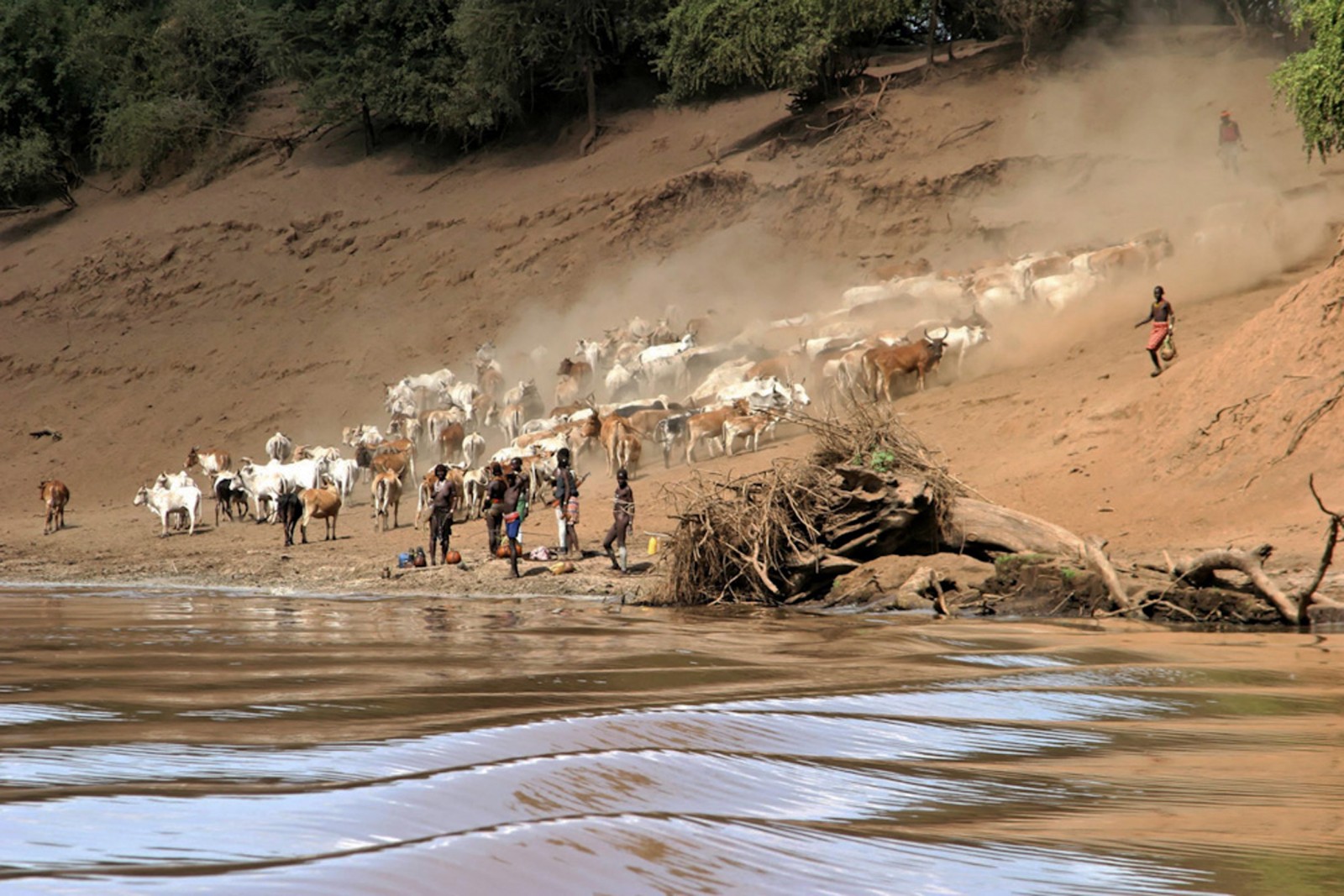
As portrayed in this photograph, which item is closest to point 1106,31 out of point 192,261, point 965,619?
point 192,261

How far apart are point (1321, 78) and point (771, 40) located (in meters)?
22.5

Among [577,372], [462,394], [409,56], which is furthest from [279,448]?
[409,56]

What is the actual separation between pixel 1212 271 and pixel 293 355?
2607cm

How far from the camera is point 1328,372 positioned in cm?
1788

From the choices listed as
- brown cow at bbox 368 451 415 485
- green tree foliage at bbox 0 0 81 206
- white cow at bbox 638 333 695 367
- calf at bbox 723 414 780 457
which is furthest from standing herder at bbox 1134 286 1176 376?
green tree foliage at bbox 0 0 81 206

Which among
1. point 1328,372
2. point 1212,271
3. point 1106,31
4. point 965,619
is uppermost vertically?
point 1106,31

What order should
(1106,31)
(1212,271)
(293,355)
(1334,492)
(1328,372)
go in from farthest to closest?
(1106,31), (293,355), (1212,271), (1328,372), (1334,492)

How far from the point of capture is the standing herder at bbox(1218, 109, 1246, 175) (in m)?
33.9

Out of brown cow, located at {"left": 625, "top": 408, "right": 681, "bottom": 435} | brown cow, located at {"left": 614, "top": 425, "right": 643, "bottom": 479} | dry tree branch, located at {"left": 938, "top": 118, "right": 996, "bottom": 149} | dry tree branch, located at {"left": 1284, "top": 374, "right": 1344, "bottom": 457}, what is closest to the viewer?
dry tree branch, located at {"left": 1284, "top": 374, "right": 1344, "bottom": 457}

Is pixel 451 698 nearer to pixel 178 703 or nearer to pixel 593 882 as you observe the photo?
pixel 178 703

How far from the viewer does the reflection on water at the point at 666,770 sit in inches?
141

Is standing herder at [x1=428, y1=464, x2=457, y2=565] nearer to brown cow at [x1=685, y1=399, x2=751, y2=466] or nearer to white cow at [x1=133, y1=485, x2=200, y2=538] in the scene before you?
brown cow at [x1=685, y1=399, x2=751, y2=466]

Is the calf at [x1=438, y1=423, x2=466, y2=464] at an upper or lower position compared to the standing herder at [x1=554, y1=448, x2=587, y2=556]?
upper

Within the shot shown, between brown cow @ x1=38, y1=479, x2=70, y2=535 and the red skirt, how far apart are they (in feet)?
72.9
